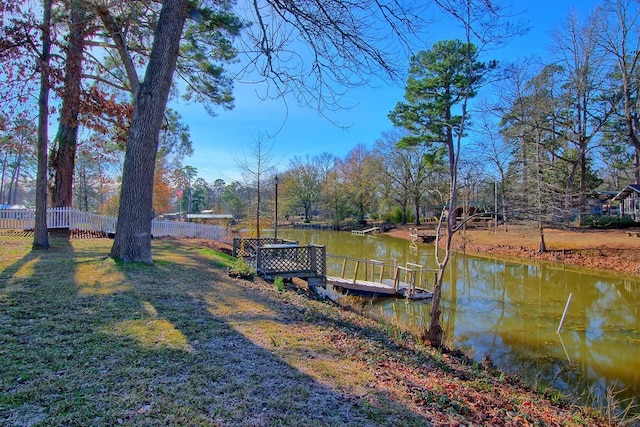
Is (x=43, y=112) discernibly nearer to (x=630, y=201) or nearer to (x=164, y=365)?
(x=164, y=365)

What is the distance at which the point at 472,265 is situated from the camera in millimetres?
17328

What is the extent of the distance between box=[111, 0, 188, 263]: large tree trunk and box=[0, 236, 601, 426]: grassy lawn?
1338 mm

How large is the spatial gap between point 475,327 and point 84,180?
37.2m

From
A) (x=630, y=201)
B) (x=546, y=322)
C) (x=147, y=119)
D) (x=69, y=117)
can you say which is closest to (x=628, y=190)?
(x=630, y=201)

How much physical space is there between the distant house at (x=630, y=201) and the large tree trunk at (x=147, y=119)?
29260 mm

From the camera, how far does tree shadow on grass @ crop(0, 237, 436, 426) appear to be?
2.09 m

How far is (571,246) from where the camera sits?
58.4 ft

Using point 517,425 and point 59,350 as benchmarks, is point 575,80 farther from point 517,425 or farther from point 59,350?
point 59,350

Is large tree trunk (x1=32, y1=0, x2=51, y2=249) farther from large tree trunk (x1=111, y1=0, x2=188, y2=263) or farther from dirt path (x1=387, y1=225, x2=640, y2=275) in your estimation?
dirt path (x1=387, y1=225, x2=640, y2=275)

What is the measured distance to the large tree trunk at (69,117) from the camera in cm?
873

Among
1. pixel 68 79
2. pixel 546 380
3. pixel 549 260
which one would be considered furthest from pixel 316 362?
pixel 549 260

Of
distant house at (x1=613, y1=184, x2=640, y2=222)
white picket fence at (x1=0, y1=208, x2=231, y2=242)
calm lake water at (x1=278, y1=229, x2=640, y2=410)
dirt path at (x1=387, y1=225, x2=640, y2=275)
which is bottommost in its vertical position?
calm lake water at (x1=278, y1=229, x2=640, y2=410)

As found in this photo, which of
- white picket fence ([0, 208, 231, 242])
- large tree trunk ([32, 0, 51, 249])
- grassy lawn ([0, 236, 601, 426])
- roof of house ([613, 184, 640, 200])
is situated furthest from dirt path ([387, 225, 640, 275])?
large tree trunk ([32, 0, 51, 249])

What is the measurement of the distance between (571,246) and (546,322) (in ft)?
38.6
